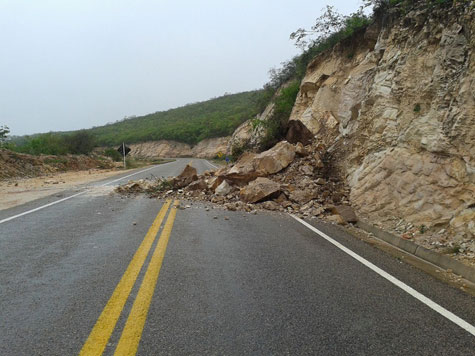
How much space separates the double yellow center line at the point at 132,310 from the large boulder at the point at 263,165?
7318mm

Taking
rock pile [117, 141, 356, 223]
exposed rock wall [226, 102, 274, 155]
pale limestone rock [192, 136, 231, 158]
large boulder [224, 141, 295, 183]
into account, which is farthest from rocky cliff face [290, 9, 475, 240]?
pale limestone rock [192, 136, 231, 158]

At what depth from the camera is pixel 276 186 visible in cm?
1114

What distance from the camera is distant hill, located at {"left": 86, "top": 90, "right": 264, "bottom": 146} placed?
6486 cm

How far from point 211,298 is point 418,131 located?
269 inches

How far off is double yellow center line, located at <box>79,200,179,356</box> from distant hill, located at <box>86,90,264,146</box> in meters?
A: 33.5

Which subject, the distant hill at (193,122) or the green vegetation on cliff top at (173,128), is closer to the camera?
the green vegetation on cliff top at (173,128)

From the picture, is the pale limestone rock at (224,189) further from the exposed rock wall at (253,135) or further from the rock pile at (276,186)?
A: the exposed rock wall at (253,135)

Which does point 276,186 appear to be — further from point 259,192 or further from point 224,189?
point 224,189

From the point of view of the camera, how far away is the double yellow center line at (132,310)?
285cm

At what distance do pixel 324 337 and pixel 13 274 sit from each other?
3.83 m

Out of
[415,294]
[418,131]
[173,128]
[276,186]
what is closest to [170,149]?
[173,128]

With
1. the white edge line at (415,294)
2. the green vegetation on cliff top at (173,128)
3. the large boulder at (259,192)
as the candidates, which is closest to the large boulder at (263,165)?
the large boulder at (259,192)

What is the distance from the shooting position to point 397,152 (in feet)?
29.1

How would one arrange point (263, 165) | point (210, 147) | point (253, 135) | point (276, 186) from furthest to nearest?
point (210, 147) → point (253, 135) → point (263, 165) → point (276, 186)
